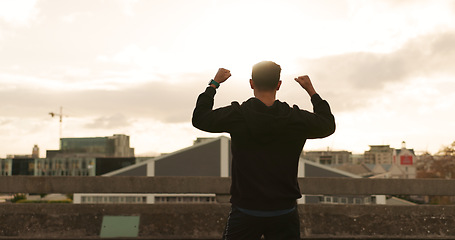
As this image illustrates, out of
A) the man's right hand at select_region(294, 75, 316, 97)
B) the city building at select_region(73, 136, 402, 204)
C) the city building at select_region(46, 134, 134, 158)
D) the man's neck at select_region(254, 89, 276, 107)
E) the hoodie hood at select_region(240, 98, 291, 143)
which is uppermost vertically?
the city building at select_region(46, 134, 134, 158)

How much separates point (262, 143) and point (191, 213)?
11.0 ft

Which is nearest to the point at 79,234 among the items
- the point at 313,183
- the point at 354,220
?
the point at 313,183

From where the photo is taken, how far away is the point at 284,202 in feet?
9.62

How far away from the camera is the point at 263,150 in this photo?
290 centimetres

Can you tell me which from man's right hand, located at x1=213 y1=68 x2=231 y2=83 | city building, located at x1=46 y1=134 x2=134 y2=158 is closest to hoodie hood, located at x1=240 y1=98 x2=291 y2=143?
man's right hand, located at x1=213 y1=68 x2=231 y2=83

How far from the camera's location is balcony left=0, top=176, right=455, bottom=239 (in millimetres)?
5762

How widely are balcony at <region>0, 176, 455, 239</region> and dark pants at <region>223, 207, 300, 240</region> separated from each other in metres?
2.80

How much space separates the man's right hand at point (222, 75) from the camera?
3.15m

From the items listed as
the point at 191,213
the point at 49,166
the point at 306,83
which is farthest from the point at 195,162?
the point at 49,166

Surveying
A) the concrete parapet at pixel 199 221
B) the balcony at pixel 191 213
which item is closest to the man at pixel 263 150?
the balcony at pixel 191 213

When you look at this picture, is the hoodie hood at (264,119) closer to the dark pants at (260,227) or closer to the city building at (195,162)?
the dark pants at (260,227)

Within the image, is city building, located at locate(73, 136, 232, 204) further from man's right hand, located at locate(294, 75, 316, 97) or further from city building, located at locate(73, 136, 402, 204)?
man's right hand, located at locate(294, 75, 316, 97)

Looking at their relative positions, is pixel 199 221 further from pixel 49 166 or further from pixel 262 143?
pixel 49 166

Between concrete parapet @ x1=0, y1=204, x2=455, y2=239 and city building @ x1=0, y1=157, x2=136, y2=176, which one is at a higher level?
concrete parapet @ x1=0, y1=204, x2=455, y2=239
